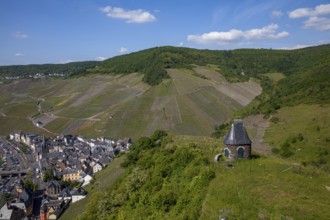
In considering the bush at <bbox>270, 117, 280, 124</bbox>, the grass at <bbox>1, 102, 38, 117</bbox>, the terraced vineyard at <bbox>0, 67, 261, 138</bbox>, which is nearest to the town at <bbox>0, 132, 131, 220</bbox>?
the terraced vineyard at <bbox>0, 67, 261, 138</bbox>

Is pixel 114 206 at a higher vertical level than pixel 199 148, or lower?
Answer: lower

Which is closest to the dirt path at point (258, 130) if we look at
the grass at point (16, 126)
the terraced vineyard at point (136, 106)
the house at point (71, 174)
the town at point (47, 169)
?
the terraced vineyard at point (136, 106)

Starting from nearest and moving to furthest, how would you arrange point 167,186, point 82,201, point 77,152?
point 167,186 → point 82,201 → point 77,152

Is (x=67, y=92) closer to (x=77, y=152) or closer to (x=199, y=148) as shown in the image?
(x=77, y=152)

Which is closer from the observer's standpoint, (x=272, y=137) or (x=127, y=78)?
(x=272, y=137)

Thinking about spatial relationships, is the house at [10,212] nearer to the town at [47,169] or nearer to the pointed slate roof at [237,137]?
the town at [47,169]

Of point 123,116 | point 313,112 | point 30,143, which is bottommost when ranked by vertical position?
point 30,143

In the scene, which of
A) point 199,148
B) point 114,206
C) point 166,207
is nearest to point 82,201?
point 114,206
